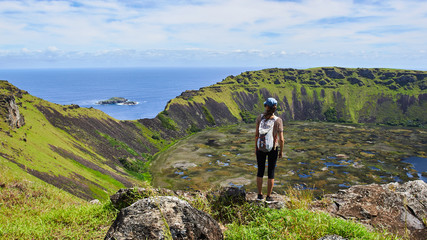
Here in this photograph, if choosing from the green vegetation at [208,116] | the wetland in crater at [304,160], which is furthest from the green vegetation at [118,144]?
the green vegetation at [208,116]

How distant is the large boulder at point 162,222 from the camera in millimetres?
5840

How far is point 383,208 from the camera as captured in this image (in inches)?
396

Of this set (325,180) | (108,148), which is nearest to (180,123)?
(108,148)

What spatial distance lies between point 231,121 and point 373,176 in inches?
4464

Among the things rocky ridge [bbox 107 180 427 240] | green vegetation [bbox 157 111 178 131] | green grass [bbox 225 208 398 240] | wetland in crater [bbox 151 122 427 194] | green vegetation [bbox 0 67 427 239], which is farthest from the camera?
green vegetation [bbox 157 111 178 131]

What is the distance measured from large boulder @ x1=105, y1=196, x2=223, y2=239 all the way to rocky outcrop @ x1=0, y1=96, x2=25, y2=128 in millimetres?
84484

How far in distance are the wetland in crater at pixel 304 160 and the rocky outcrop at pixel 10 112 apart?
1785 inches

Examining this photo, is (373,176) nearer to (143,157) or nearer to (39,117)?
(143,157)

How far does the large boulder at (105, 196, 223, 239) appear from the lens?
19.2 ft

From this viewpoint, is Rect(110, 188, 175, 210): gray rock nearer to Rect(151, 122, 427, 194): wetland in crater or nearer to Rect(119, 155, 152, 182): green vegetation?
Rect(151, 122, 427, 194): wetland in crater

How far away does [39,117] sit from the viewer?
9356cm

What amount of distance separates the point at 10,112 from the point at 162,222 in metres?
88.6

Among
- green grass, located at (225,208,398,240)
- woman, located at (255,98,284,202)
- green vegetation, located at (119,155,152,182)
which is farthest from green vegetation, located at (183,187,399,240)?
green vegetation, located at (119,155,152,182)

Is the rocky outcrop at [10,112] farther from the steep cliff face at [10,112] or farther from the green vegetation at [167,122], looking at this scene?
the green vegetation at [167,122]
